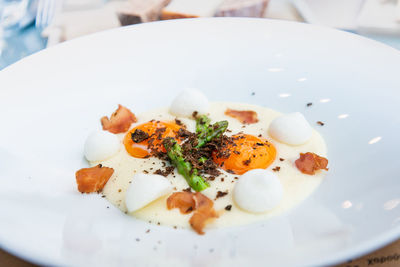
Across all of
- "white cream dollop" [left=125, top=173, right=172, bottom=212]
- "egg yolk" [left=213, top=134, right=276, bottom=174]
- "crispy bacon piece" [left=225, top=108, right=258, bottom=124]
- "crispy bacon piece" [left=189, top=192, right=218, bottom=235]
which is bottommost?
"crispy bacon piece" [left=225, top=108, right=258, bottom=124]

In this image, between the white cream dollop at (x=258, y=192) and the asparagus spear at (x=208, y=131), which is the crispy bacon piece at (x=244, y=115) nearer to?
the asparagus spear at (x=208, y=131)

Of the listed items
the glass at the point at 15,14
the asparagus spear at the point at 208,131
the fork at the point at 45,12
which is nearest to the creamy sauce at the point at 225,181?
the asparagus spear at the point at 208,131

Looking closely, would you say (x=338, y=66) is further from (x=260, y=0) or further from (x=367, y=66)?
(x=260, y=0)

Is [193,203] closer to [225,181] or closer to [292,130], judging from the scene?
[225,181]

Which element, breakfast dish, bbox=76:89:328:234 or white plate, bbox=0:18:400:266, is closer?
white plate, bbox=0:18:400:266

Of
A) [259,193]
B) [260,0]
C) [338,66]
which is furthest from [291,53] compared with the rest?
[259,193]

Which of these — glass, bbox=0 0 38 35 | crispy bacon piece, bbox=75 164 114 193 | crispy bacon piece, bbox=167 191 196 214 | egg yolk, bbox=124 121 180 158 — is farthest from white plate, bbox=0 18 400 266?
glass, bbox=0 0 38 35

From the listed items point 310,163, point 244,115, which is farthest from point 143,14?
point 310,163

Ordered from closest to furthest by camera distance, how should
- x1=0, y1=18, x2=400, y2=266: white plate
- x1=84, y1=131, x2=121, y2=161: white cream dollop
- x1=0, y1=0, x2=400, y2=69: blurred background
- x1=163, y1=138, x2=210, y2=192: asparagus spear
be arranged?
x1=0, y1=18, x2=400, y2=266: white plate
x1=163, y1=138, x2=210, y2=192: asparagus spear
x1=84, y1=131, x2=121, y2=161: white cream dollop
x1=0, y1=0, x2=400, y2=69: blurred background

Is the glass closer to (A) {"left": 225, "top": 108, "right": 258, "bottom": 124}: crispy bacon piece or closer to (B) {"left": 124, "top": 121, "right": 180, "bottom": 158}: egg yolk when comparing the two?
(B) {"left": 124, "top": 121, "right": 180, "bottom": 158}: egg yolk
